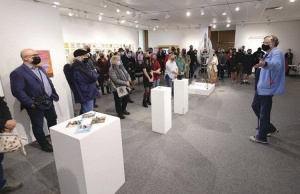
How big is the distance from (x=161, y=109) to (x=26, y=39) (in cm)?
287

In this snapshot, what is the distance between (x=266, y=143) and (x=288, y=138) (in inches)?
21.1

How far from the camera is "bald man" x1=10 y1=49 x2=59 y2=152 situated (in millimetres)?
2787

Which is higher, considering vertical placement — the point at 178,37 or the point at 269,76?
the point at 178,37

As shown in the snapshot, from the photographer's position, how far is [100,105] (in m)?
5.94

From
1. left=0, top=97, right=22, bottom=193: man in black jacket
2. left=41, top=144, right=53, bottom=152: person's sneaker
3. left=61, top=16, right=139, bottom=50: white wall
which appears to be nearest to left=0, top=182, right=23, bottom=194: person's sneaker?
left=0, top=97, right=22, bottom=193: man in black jacket

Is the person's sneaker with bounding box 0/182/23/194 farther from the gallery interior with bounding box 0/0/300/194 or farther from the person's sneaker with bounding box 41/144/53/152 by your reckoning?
the person's sneaker with bounding box 41/144/53/152

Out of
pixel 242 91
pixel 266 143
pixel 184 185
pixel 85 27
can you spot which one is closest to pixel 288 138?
pixel 266 143

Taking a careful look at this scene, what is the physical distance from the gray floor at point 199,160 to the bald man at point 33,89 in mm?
620

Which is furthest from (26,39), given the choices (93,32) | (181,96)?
(93,32)

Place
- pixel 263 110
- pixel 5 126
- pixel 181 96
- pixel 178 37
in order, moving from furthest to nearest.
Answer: pixel 178 37 → pixel 181 96 → pixel 263 110 → pixel 5 126

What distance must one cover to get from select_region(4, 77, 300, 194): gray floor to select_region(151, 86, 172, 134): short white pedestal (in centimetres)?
18

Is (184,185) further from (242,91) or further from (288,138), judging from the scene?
(242,91)

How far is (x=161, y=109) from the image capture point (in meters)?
3.70

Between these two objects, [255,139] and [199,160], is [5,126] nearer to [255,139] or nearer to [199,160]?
[199,160]
